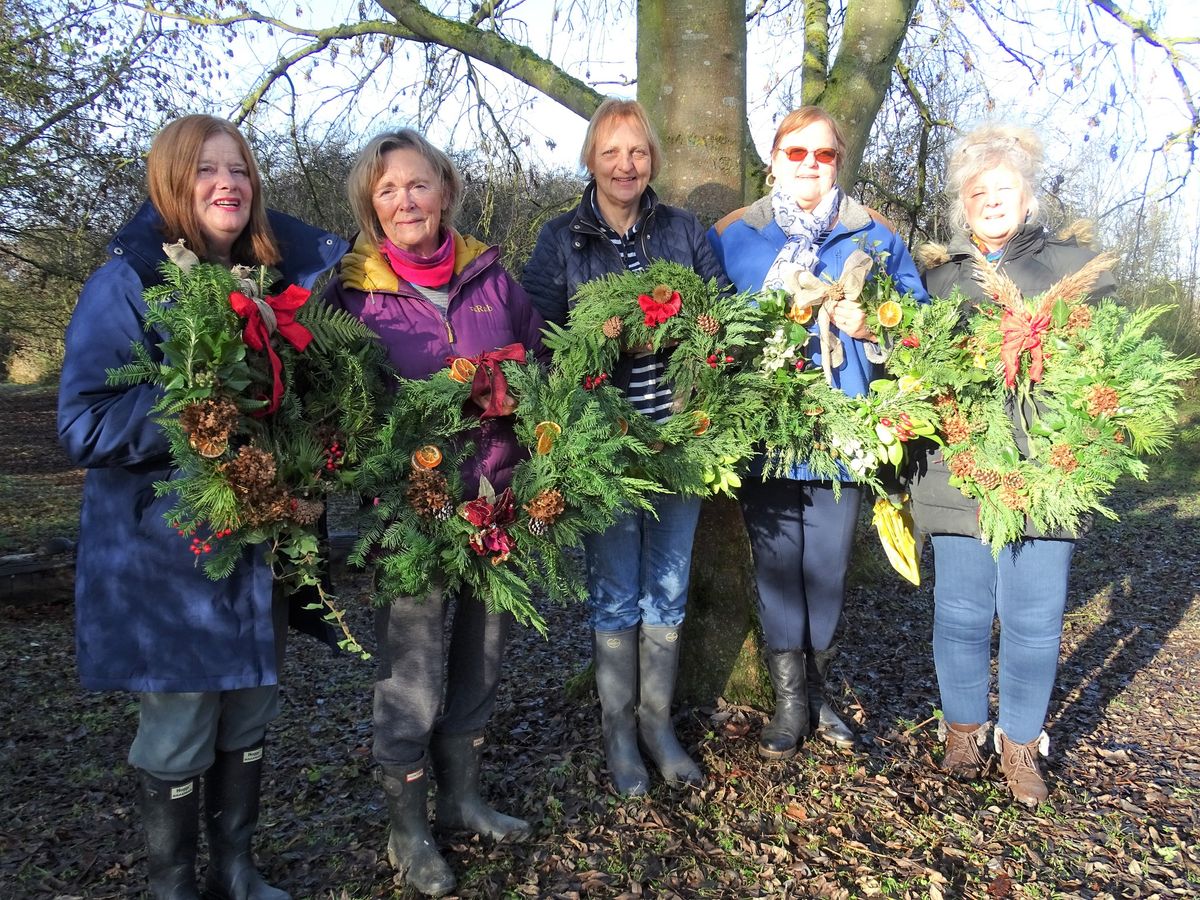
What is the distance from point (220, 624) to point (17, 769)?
7.08ft

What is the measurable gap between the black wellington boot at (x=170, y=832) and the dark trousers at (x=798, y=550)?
6.59 feet

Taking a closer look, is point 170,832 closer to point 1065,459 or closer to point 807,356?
point 807,356

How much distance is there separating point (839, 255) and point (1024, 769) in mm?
1985

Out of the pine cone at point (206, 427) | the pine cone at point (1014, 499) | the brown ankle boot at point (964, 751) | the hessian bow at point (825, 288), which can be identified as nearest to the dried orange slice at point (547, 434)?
the pine cone at point (206, 427)

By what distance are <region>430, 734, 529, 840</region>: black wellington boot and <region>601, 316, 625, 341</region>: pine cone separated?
138 centimetres

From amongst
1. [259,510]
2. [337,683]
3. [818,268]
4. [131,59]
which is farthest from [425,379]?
[131,59]

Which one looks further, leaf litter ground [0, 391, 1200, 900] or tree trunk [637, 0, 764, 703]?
tree trunk [637, 0, 764, 703]

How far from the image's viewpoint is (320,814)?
3.25m

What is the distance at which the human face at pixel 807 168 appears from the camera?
10.2ft

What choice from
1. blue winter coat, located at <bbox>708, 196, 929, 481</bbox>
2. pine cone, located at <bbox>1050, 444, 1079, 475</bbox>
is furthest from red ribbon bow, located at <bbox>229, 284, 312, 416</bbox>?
pine cone, located at <bbox>1050, 444, 1079, 475</bbox>

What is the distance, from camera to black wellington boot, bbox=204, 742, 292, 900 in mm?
2609

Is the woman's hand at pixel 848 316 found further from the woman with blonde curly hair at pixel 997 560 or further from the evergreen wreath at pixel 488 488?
the evergreen wreath at pixel 488 488

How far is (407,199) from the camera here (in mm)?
2637

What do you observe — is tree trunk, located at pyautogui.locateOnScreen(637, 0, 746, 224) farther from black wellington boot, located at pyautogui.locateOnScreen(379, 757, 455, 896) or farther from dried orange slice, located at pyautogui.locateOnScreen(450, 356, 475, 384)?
black wellington boot, located at pyautogui.locateOnScreen(379, 757, 455, 896)
